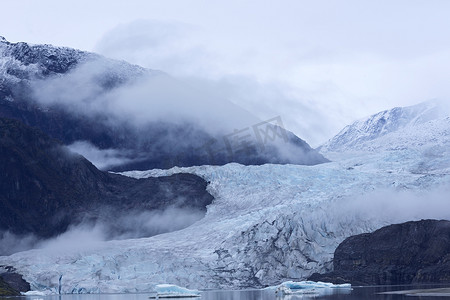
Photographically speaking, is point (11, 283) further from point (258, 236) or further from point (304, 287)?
point (304, 287)

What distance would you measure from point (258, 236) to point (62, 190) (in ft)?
125

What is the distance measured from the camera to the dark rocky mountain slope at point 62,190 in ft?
357

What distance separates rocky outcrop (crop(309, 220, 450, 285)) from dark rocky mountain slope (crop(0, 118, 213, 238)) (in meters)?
27.2

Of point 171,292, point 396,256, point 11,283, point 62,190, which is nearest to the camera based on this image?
point 171,292

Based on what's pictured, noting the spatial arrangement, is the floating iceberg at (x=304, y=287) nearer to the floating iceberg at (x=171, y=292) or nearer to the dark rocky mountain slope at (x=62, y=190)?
the floating iceberg at (x=171, y=292)

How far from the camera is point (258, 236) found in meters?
85.6

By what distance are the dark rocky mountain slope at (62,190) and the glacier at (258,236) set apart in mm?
11398

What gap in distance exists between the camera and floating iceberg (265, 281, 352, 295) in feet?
234

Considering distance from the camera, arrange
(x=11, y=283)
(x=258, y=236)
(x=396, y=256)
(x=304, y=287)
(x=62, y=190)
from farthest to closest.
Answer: (x=62, y=190)
(x=258, y=236)
(x=396, y=256)
(x=11, y=283)
(x=304, y=287)

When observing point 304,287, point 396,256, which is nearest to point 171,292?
point 304,287

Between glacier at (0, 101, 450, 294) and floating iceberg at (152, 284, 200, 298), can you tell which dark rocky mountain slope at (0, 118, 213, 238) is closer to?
glacier at (0, 101, 450, 294)

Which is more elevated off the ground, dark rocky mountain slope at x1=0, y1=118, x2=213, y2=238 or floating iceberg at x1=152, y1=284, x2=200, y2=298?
dark rocky mountain slope at x1=0, y1=118, x2=213, y2=238

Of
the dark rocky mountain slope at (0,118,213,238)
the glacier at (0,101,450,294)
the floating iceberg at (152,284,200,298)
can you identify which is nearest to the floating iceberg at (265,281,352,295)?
the glacier at (0,101,450,294)

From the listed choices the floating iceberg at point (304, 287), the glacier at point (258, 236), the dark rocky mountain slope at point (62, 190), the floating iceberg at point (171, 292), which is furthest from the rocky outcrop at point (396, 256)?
the dark rocky mountain slope at point (62, 190)
